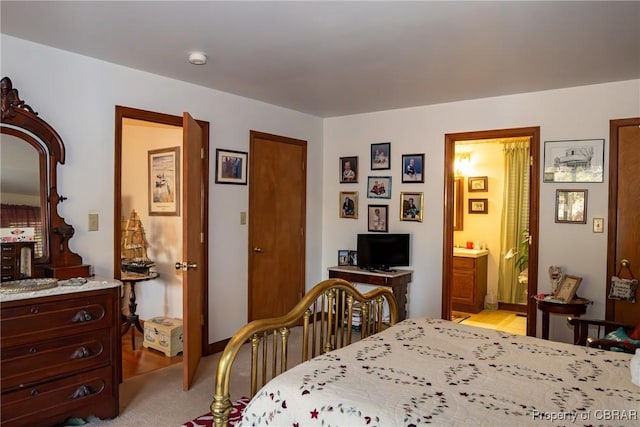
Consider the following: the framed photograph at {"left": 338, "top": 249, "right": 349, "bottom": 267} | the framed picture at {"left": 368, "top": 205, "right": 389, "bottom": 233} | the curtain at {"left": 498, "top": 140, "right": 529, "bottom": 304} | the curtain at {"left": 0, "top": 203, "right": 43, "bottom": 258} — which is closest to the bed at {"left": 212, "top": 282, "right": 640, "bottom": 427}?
the curtain at {"left": 0, "top": 203, "right": 43, "bottom": 258}

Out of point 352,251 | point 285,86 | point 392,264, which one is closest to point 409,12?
point 285,86

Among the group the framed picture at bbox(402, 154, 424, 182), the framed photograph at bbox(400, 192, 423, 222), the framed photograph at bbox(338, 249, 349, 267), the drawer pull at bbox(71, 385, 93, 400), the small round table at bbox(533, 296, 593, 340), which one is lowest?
the drawer pull at bbox(71, 385, 93, 400)

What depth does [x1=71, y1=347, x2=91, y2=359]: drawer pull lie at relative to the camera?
2.58 meters

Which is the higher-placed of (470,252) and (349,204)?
(349,204)

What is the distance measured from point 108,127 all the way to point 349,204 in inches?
106

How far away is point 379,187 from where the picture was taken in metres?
4.91

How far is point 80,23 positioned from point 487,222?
5098mm

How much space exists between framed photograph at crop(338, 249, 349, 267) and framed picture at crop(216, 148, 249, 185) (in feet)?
4.77

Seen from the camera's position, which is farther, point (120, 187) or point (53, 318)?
point (120, 187)

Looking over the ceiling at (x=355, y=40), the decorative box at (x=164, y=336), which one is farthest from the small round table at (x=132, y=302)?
the ceiling at (x=355, y=40)

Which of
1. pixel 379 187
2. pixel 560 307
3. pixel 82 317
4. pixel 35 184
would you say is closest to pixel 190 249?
pixel 82 317

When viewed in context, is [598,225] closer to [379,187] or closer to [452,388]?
[379,187]

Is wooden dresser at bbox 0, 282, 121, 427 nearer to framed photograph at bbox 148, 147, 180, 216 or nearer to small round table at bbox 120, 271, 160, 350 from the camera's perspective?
small round table at bbox 120, 271, 160, 350

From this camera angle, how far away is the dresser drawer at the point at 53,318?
2316 millimetres
